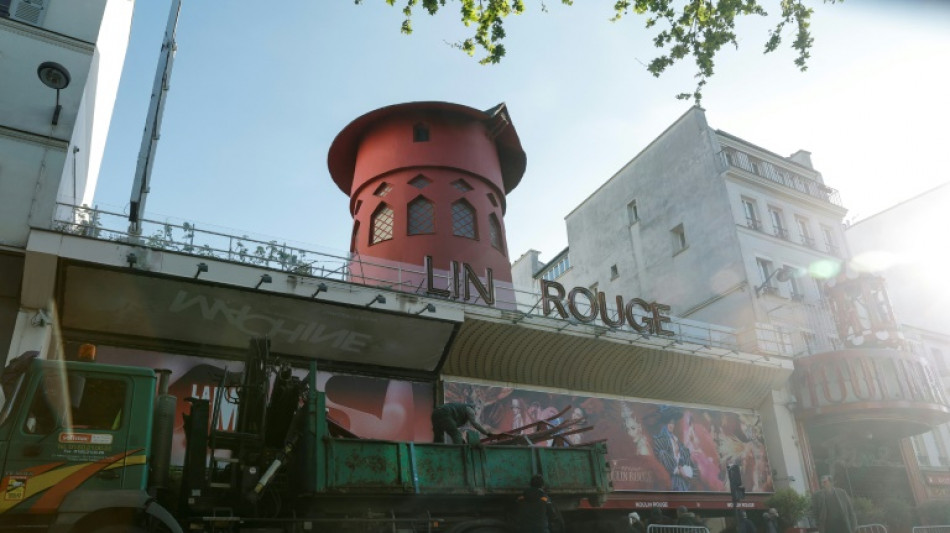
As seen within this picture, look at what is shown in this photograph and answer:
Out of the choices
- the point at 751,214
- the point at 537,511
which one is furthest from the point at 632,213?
the point at 537,511

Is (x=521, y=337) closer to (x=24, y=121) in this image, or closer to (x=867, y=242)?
(x=24, y=121)

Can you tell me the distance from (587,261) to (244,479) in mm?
30106

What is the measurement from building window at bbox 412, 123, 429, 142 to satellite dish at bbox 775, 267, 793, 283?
570 inches

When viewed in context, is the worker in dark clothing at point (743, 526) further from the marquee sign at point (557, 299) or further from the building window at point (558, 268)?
the building window at point (558, 268)

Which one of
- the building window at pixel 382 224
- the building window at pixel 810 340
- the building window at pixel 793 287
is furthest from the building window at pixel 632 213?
the building window at pixel 382 224

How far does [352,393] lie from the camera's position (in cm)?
1752

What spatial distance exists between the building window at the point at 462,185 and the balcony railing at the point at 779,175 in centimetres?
1216

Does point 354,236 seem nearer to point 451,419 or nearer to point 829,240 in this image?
point 451,419

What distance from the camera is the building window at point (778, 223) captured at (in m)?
29.5

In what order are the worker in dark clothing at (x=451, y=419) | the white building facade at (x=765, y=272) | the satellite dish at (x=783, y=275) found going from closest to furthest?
1. the worker in dark clothing at (x=451, y=419)
2. the white building facade at (x=765, y=272)
3. the satellite dish at (x=783, y=275)

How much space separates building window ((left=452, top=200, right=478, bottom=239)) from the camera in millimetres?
23172

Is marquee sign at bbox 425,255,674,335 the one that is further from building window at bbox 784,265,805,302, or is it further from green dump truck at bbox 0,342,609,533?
green dump truck at bbox 0,342,609,533

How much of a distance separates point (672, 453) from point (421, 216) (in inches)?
439

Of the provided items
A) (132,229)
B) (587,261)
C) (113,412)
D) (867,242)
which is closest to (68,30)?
(132,229)
